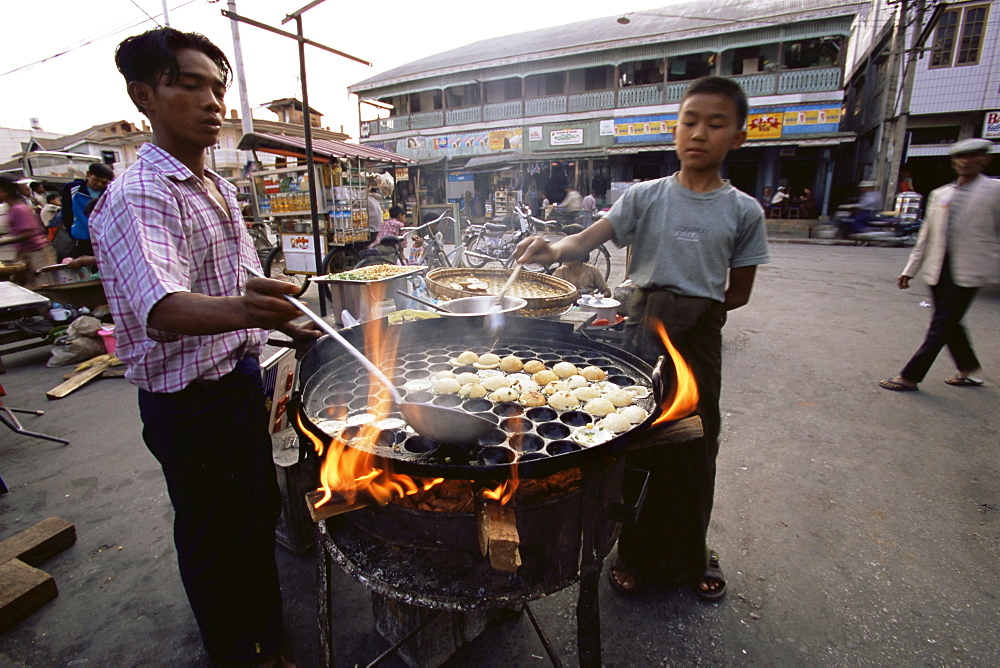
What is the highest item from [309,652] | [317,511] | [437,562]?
[317,511]

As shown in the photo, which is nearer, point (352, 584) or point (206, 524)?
point (206, 524)

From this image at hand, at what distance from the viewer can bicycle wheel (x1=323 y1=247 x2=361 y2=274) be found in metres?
8.32

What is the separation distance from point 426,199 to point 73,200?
22.3 meters

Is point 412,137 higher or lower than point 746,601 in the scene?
higher

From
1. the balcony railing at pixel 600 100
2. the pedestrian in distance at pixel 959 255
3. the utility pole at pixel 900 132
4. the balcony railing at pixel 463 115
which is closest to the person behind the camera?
the pedestrian in distance at pixel 959 255

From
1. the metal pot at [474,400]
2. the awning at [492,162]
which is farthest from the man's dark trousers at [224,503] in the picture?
the awning at [492,162]

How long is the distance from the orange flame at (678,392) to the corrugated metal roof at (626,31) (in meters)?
23.8

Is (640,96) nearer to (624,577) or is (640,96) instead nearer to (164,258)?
(624,577)

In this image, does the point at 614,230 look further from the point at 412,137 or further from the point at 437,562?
the point at 412,137

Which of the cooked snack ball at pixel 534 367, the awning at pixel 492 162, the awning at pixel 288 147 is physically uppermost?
the awning at pixel 492 162

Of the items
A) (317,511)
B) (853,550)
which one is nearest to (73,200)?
(317,511)

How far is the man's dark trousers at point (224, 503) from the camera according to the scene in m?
1.70

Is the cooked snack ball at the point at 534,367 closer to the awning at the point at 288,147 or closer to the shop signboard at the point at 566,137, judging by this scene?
the awning at the point at 288,147

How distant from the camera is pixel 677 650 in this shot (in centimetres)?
224
